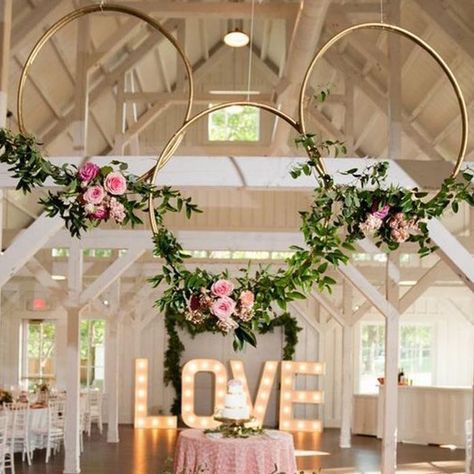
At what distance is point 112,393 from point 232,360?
3871mm

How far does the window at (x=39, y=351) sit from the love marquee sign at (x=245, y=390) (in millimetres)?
2002

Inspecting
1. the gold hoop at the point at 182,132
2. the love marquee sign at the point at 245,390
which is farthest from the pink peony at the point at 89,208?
the love marquee sign at the point at 245,390

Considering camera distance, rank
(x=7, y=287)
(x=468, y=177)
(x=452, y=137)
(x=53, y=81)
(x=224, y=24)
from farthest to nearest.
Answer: (x=7, y=287)
(x=224, y=24)
(x=452, y=137)
(x=53, y=81)
(x=468, y=177)

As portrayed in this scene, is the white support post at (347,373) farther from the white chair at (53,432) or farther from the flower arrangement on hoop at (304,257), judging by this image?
the flower arrangement on hoop at (304,257)

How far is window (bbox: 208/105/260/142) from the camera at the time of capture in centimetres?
1805

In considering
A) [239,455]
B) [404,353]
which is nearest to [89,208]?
[239,455]

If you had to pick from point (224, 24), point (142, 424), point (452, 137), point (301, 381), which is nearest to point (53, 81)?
point (224, 24)

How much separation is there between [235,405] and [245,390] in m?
7.14

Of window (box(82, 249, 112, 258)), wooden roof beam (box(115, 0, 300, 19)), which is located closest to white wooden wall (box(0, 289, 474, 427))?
window (box(82, 249, 112, 258))

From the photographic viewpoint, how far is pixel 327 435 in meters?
17.1

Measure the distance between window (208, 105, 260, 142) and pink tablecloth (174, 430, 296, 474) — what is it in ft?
29.6

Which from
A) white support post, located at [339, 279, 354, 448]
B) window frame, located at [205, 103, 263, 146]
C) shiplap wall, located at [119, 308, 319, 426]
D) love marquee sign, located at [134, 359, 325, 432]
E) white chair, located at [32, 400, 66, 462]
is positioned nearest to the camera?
white chair, located at [32, 400, 66, 462]

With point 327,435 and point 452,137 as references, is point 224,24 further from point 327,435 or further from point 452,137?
point 327,435

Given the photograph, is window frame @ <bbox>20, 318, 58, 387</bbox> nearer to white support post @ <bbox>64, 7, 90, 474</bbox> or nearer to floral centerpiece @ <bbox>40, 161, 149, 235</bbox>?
white support post @ <bbox>64, 7, 90, 474</bbox>
